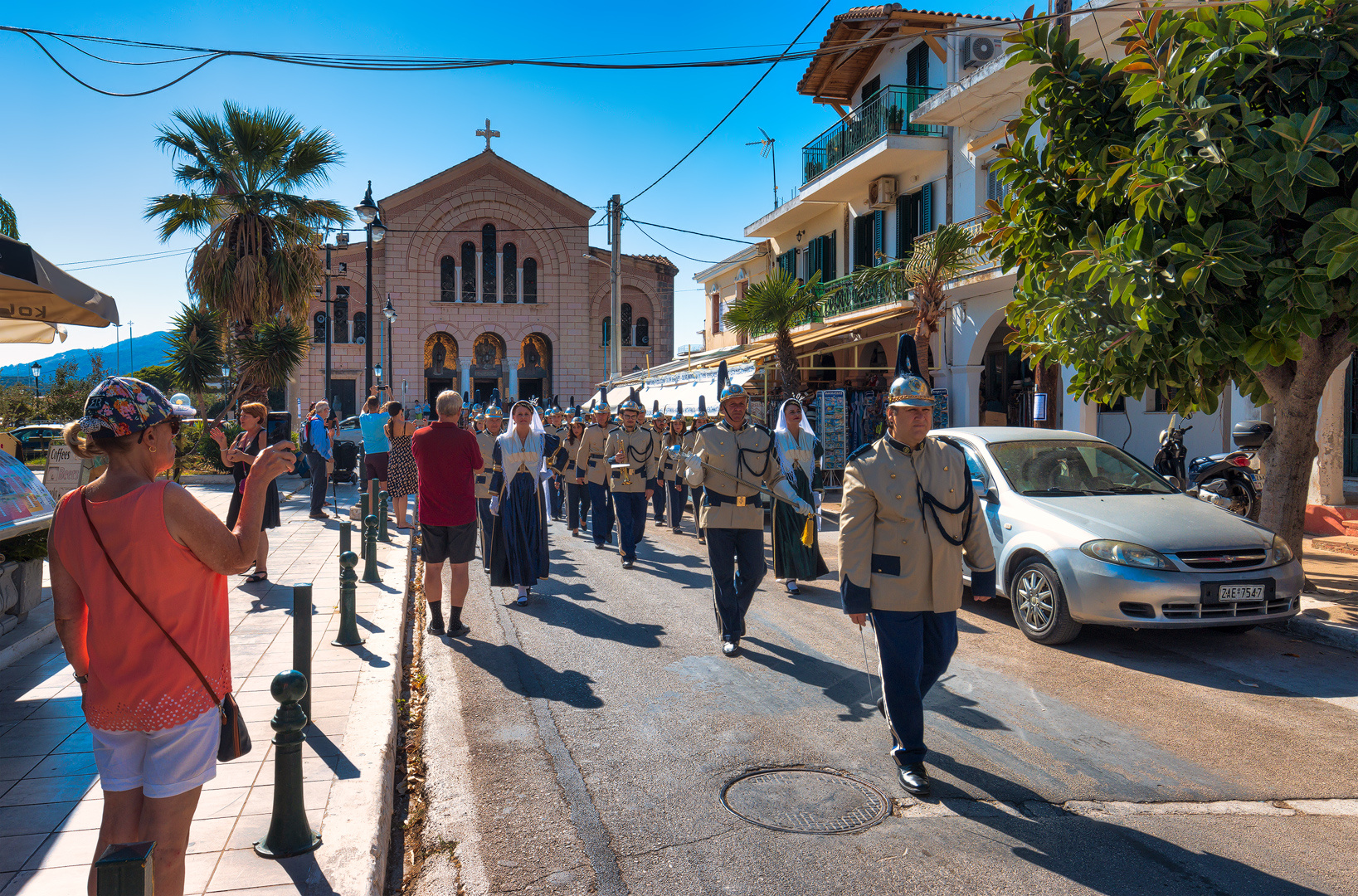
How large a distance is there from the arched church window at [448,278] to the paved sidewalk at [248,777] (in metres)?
35.6

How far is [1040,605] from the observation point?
271 inches

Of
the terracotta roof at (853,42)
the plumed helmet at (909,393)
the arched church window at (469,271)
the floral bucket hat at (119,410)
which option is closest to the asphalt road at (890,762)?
the plumed helmet at (909,393)

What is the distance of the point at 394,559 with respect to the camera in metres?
10.8

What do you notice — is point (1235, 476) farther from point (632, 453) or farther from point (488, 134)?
point (488, 134)

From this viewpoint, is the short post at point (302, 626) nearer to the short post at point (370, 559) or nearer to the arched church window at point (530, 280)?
the short post at point (370, 559)

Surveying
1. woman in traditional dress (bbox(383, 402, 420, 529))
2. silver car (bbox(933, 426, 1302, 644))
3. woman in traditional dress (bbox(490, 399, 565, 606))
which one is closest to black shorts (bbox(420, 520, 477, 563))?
woman in traditional dress (bbox(490, 399, 565, 606))

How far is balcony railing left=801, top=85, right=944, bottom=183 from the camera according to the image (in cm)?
2005

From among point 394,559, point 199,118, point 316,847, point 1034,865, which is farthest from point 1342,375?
point 199,118

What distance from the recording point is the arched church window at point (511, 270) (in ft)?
137

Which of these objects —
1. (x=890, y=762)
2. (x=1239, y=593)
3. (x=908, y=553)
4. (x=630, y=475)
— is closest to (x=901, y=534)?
(x=908, y=553)

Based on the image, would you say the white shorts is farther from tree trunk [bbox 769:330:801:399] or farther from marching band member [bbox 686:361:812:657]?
tree trunk [bbox 769:330:801:399]

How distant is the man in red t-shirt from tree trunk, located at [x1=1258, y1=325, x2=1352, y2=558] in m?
7.21

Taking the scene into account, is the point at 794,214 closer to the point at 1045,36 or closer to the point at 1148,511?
the point at 1045,36

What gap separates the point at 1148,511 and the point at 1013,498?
99 cm
